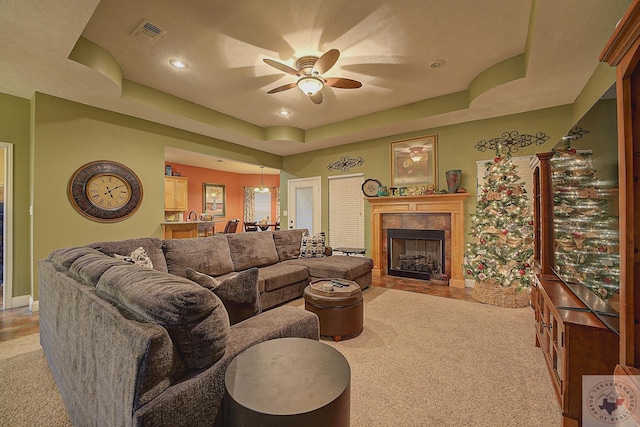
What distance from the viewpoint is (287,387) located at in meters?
1.04

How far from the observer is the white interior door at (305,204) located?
255 inches

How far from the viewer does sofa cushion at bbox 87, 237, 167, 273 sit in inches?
106

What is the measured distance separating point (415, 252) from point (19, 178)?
6.23 metres

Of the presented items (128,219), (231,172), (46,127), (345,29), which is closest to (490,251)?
(345,29)

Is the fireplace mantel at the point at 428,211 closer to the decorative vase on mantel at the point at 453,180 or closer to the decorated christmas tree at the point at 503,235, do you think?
the decorative vase on mantel at the point at 453,180

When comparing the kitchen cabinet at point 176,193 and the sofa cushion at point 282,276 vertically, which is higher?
the kitchen cabinet at point 176,193

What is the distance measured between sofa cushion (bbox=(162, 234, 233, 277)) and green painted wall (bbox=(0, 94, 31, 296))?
2157 mm

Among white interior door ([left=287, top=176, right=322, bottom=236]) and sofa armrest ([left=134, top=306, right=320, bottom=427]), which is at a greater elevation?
white interior door ([left=287, top=176, right=322, bottom=236])

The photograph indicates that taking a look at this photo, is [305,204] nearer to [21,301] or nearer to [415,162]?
[415,162]

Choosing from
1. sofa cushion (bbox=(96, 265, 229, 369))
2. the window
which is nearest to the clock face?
sofa cushion (bbox=(96, 265, 229, 369))

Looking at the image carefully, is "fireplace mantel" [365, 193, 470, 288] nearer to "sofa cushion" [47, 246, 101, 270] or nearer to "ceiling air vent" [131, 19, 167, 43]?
"ceiling air vent" [131, 19, 167, 43]

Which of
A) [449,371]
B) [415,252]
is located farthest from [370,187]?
[449,371]

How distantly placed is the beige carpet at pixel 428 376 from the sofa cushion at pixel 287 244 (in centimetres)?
183

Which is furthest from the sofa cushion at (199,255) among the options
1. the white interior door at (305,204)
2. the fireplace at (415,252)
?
the fireplace at (415,252)
